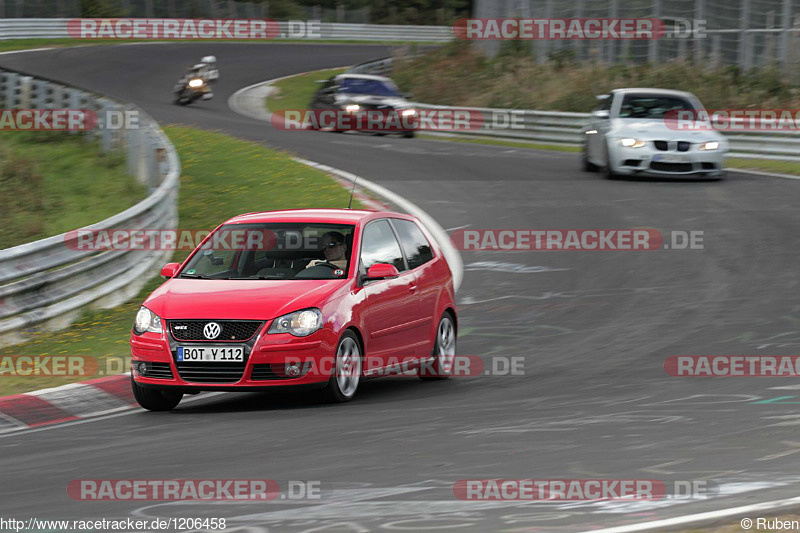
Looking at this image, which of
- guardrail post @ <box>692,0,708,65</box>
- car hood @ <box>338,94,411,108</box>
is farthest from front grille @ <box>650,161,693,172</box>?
guardrail post @ <box>692,0,708,65</box>

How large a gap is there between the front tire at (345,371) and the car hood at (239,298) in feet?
1.26

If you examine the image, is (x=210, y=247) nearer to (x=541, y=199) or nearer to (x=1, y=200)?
(x=1, y=200)

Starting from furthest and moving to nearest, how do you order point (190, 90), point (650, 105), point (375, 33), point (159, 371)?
point (375, 33) → point (190, 90) → point (650, 105) → point (159, 371)

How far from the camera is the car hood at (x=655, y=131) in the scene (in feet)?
76.1

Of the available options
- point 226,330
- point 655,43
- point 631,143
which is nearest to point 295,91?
point 655,43

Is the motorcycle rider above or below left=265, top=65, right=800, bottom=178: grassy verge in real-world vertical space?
above

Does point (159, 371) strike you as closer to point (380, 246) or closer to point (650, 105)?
point (380, 246)

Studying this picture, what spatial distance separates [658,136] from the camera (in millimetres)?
23250

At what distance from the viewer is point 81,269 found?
13.6m

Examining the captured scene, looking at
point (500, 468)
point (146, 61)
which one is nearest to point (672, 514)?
point (500, 468)

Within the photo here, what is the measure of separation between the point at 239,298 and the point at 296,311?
0.44 meters

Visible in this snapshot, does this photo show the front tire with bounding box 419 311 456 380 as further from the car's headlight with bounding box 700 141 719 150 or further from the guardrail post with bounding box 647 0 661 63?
the guardrail post with bounding box 647 0 661 63

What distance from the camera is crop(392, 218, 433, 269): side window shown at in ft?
36.5

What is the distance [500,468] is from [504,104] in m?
32.6
